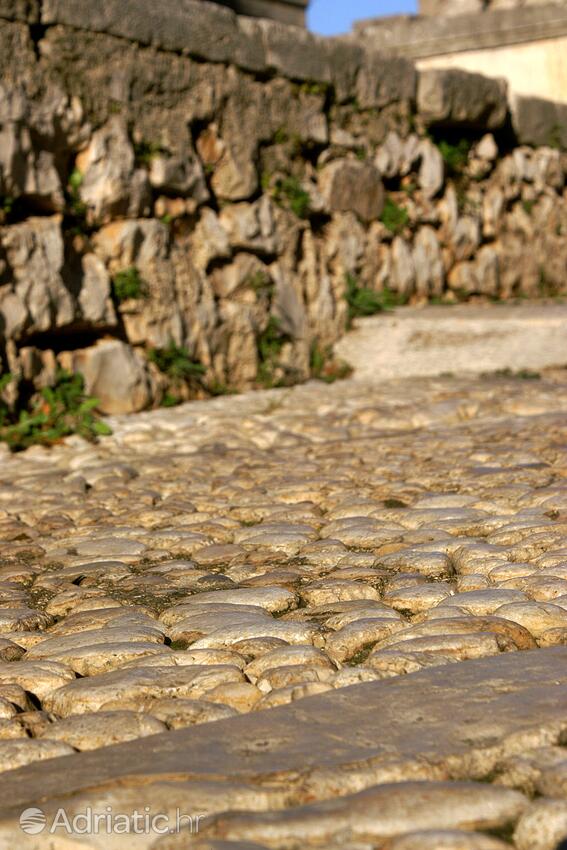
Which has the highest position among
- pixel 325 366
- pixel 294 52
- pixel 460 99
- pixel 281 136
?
pixel 294 52

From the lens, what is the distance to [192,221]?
5.89 m

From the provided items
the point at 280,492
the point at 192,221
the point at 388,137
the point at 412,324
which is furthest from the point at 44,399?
the point at 388,137

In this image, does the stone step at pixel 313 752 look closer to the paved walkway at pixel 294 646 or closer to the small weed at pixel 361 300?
the paved walkway at pixel 294 646

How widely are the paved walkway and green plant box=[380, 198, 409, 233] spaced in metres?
3.26

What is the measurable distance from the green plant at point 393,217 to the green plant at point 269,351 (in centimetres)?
145

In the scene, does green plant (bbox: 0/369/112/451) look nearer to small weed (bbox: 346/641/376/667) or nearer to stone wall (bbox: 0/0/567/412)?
stone wall (bbox: 0/0/567/412)

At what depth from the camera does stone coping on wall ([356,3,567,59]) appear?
10.1 meters

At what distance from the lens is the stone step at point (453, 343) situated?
6.38 metres

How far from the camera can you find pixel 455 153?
7906mm

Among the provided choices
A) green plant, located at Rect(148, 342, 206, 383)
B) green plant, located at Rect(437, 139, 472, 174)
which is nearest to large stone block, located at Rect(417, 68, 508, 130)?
green plant, located at Rect(437, 139, 472, 174)

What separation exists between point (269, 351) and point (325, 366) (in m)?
0.47

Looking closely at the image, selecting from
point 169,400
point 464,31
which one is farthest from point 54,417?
point 464,31

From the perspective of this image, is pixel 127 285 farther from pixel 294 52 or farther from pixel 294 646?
pixel 294 646

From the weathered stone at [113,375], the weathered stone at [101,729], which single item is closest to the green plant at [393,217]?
the weathered stone at [113,375]
